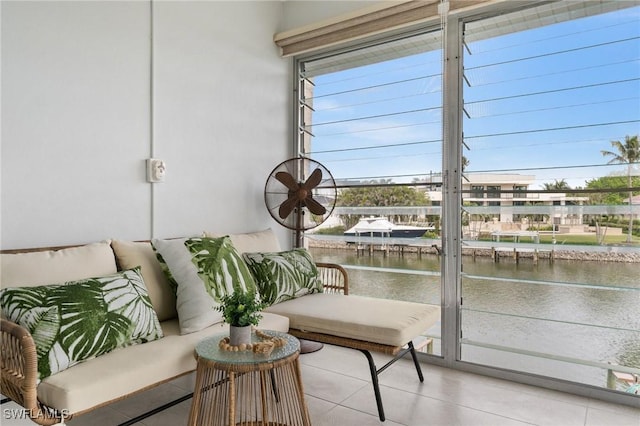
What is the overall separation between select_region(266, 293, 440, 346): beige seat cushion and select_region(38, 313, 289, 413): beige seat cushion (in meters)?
0.55

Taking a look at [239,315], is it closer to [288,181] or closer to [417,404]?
[417,404]

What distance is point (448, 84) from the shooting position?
9.31 ft

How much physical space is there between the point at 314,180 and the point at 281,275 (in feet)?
2.87

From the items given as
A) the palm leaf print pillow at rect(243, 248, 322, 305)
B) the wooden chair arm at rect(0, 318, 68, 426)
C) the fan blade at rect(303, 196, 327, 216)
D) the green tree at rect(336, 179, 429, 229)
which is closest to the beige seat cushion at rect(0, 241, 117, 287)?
the wooden chair arm at rect(0, 318, 68, 426)

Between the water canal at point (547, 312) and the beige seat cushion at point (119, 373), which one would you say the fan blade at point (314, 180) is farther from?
the beige seat cushion at point (119, 373)

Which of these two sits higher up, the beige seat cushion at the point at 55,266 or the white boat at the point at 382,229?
the white boat at the point at 382,229

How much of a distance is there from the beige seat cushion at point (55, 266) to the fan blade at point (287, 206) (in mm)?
1349

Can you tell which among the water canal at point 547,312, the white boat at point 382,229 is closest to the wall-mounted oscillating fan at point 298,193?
the white boat at point 382,229

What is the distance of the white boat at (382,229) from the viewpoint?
3.03 meters

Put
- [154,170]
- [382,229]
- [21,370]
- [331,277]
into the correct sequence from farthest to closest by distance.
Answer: [382,229], [331,277], [154,170], [21,370]

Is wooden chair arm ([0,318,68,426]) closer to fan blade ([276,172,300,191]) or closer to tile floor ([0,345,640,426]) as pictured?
tile floor ([0,345,640,426])

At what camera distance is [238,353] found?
1.68 metres

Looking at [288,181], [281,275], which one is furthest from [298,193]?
[281,275]

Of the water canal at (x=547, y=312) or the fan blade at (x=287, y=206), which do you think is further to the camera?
the fan blade at (x=287, y=206)
